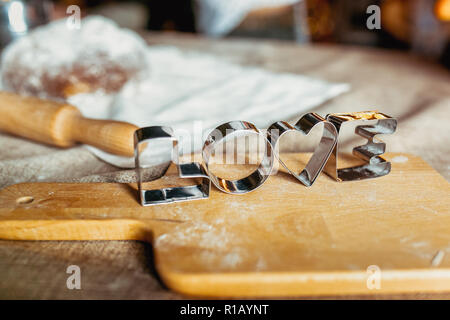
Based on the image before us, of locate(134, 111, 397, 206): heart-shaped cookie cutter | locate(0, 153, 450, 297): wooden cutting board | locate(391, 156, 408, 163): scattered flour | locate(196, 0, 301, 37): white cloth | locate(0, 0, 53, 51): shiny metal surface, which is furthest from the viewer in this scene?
locate(196, 0, 301, 37): white cloth

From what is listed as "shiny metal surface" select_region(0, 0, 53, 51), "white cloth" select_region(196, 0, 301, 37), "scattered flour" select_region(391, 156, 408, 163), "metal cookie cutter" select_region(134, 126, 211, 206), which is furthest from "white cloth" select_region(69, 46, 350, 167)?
"white cloth" select_region(196, 0, 301, 37)

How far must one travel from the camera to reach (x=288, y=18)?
2613 mm

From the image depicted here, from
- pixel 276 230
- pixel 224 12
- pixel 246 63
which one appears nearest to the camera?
pixel 276 230

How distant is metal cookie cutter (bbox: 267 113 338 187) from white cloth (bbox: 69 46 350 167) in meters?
0.22

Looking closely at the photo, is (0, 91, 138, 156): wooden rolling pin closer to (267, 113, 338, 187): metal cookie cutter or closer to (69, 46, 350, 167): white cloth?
(69, 46, 350, 167): white cloth

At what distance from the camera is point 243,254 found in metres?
0.38

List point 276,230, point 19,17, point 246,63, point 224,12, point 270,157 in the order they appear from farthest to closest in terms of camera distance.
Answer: point 224,12, point 246,63, point 19,17, point 270,157, point 276,230

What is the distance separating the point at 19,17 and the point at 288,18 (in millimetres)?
1900

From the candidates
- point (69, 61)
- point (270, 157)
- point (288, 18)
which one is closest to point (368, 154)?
point (270, 157)

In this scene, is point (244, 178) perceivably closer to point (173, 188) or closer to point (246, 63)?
point (173, 188)

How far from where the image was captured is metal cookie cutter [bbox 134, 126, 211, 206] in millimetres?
448

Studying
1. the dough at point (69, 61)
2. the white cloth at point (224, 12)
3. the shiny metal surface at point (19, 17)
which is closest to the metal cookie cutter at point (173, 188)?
the dough at point (69, 61)

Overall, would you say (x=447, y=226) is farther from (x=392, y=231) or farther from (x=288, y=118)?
(x=288, y=118)

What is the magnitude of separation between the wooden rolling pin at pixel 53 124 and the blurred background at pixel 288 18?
160cm
